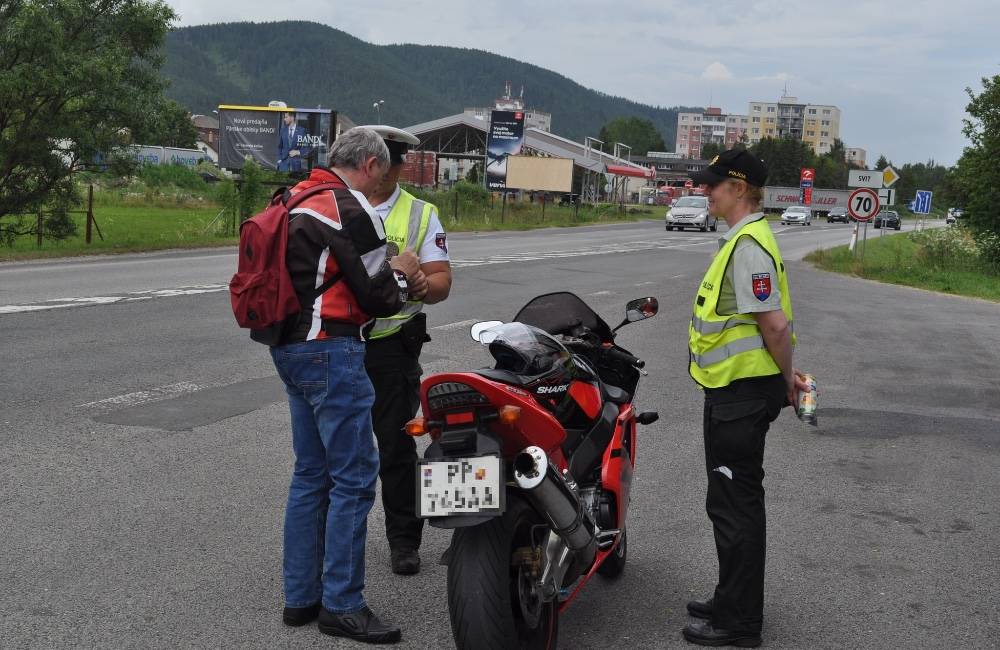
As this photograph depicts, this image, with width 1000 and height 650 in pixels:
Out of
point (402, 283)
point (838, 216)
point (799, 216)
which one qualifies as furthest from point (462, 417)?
point (838, 216)

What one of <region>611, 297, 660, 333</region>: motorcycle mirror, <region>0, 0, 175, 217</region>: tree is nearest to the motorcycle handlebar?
<region>611, 297, 660, 333</region>: motorcycle mirror

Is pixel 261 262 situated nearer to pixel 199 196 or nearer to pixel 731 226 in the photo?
pixel 731 226

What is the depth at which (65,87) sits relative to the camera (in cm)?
2119

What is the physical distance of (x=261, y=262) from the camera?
3.77 meters

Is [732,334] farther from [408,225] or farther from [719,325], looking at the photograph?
[408,225]

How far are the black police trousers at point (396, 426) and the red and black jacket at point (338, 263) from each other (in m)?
0.75

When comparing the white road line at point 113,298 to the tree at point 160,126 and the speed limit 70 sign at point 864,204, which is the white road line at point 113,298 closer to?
the tree at point 160,126

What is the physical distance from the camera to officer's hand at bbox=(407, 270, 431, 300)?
4309 mm

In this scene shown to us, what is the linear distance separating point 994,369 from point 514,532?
34.0 ft

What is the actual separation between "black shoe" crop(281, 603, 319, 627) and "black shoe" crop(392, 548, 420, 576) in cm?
67

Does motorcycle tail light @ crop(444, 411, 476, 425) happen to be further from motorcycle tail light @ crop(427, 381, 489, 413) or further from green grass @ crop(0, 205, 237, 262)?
green grass @ crop(0, 205, 237, 262)

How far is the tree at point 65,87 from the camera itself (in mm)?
20828

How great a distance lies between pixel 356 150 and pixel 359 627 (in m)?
1.72

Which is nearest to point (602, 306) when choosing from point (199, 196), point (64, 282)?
point (64, 282)
